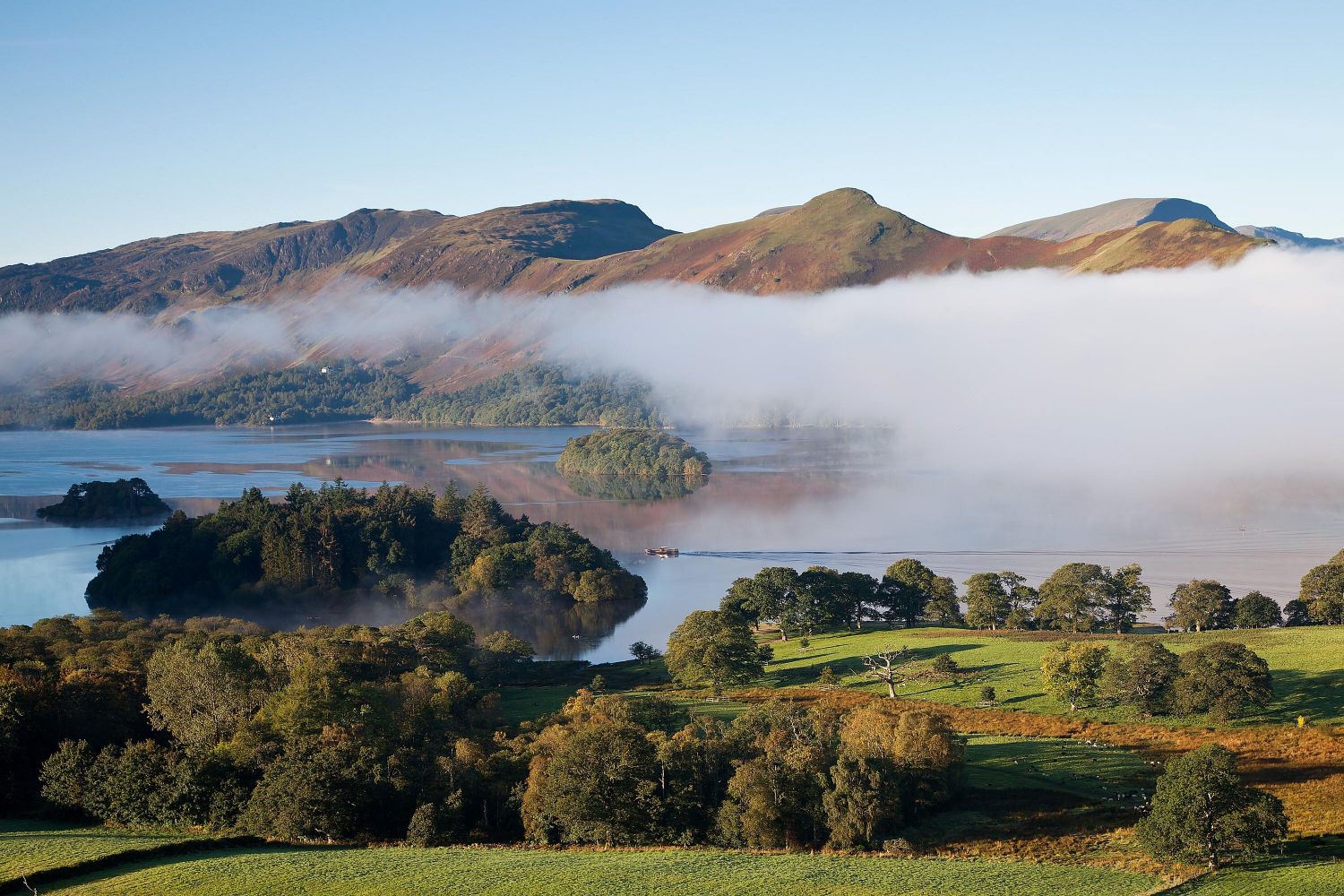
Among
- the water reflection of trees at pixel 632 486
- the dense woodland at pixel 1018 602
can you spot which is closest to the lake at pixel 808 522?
the water reflection of trees at pixel 632 486

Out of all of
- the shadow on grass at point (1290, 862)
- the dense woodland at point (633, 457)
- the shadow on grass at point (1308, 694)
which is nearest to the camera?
the shadow on grass at point (1290, 862)

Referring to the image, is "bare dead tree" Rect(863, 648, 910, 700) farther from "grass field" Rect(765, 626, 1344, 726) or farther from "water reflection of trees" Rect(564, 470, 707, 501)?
"water reflection of trees" Rect(564, 470, 707, 501)

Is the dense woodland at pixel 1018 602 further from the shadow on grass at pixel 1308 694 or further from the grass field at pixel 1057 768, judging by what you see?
the grass field at pixel 1057 768

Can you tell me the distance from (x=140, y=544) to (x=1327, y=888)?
63640 millimetres

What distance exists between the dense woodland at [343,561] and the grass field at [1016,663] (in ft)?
59.6

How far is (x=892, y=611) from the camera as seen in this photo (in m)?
54.6

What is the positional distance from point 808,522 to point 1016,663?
43.2 m

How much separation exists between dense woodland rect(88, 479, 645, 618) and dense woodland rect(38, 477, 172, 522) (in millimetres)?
29034

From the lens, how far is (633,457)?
129 m

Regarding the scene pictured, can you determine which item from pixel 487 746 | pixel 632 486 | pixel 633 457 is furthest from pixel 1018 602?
pixel 633 457

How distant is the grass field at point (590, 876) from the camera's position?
21766mm

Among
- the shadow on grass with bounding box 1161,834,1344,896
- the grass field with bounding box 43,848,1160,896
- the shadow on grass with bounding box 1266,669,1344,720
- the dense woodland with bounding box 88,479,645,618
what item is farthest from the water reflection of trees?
the shadow on grass with bounding box 1161,834,1344,896

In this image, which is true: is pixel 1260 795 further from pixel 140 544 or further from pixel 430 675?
pixel 140 544

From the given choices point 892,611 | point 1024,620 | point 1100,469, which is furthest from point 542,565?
point 1100,469
